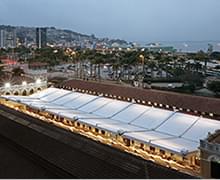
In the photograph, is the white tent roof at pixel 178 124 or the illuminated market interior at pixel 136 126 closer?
the illuminated market interior at pixel 136 126

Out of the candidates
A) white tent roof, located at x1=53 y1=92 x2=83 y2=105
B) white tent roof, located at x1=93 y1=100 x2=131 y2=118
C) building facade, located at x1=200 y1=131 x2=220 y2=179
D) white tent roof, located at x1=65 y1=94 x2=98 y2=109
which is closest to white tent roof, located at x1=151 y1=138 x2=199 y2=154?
building facade, located at x1=200 y1=131 x2=220 y2=179

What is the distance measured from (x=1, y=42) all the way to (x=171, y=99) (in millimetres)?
123400

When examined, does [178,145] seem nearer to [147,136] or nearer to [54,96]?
[147,136]

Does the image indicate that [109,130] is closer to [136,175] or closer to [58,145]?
[58,145]

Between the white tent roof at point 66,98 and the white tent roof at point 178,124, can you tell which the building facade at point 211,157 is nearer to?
the white tent roof at point 178,124

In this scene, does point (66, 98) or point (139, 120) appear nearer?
point (139, 120)

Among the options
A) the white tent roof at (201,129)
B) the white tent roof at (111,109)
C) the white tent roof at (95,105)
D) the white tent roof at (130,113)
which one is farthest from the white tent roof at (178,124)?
the white tent roof at (95,105)

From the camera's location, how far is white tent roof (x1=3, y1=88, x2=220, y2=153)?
12.4m

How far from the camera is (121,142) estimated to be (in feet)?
43.6

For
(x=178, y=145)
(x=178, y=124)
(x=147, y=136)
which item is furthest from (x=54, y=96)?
(x=178, y=145)

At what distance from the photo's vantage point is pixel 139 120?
15078 mm

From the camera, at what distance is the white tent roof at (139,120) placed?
12.4 metres

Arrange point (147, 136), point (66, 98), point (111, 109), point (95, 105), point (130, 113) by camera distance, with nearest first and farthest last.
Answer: point (147, 136) → point (130, 113) → point (111, 109) → point (95, 105) → point (66, 98)

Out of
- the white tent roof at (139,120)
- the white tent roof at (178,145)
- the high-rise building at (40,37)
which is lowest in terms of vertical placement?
the white tent roof at (178,145)
